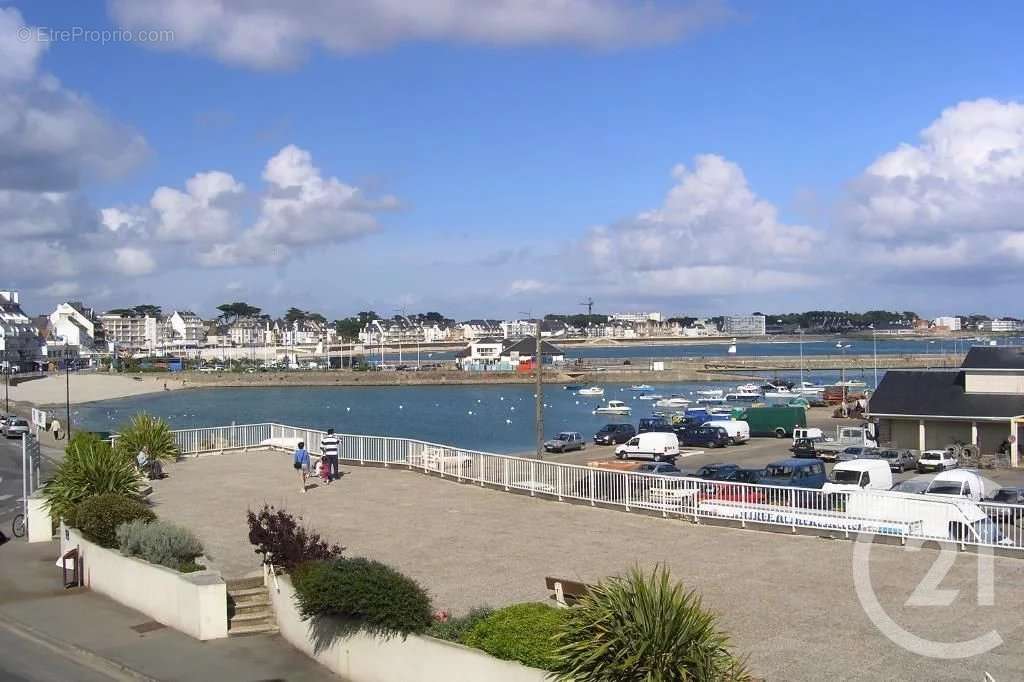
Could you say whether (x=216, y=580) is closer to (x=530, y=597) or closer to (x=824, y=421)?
(x=530, y=597)

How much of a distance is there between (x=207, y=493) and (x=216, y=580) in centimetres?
1194

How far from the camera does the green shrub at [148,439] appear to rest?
31.4 meters

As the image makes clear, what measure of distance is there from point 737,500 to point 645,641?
44.3 feet

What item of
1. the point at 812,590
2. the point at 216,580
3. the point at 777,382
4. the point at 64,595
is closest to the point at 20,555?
the point at 64,595

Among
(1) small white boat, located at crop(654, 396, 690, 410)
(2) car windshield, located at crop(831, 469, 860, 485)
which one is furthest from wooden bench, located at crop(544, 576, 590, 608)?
(1) small white boat, located at crop(654, 396, 690, 410)

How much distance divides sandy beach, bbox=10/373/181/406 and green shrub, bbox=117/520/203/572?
100m

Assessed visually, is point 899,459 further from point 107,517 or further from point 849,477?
point 107,517

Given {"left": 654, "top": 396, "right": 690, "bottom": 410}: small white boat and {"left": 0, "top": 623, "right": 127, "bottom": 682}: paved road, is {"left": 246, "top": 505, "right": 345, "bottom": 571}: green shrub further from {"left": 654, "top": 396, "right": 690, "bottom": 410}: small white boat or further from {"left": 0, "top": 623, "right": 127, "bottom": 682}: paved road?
{"left": 654, "top": 396, "right": 690, "bottom": 410}: small white boat

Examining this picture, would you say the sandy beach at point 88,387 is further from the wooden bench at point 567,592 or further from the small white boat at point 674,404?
the wooden bench at point 567,592

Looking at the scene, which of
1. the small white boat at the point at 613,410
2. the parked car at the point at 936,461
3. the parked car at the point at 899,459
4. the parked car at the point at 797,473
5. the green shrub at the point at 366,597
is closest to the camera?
the green shrub at the point at 366,597

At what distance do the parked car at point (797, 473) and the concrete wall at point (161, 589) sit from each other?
69.0ft

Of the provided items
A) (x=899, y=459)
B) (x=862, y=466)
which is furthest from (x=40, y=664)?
(x=899, y=459)

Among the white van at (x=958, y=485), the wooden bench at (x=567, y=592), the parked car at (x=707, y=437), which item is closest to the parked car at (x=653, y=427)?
the parked car at (x=707, y=437)

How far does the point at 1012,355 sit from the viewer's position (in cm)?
4341
